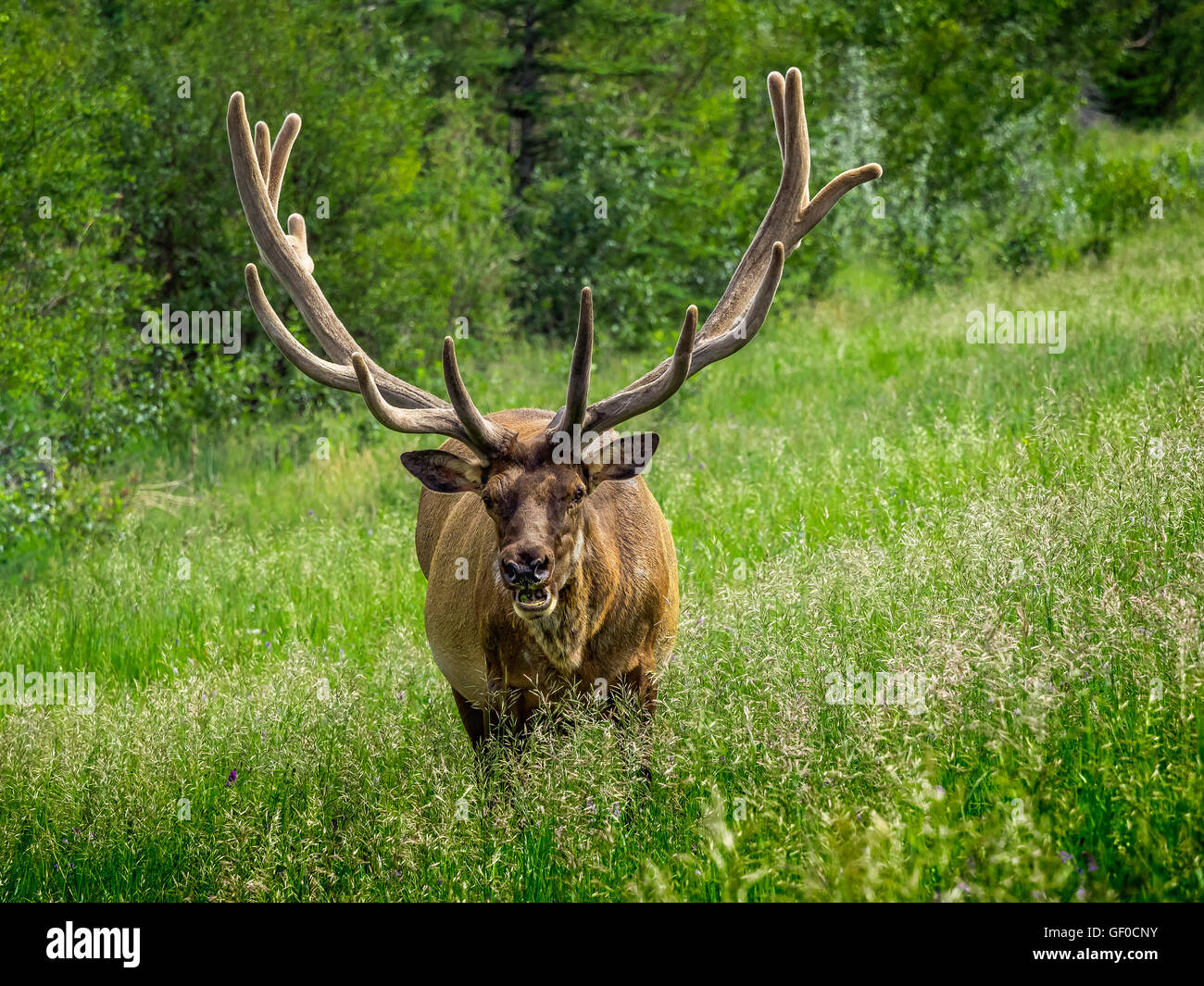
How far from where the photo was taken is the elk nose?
411 centimetres

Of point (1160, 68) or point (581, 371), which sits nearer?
point (581, 371)

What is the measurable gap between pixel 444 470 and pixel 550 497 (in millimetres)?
554

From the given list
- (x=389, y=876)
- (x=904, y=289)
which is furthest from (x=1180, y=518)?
(x=904, y=289)

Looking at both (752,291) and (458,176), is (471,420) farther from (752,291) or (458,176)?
(458,176)

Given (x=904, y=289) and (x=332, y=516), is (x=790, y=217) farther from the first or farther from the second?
(x=904, y=289)

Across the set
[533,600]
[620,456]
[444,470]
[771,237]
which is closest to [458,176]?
[771,237]

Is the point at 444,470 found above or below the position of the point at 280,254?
below

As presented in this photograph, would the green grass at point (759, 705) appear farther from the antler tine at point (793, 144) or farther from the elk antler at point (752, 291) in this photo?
the antler tine at point (793, 144)

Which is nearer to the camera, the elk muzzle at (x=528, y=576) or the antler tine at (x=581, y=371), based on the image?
the antler tine at (x=581, y=371)

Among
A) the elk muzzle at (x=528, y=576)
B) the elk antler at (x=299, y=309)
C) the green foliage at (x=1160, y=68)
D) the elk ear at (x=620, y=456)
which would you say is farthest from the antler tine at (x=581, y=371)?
the green foliage at (x=1160, y=68)

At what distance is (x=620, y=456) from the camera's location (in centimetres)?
462

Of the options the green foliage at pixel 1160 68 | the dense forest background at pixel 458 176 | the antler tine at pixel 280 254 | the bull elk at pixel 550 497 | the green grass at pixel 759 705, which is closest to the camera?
the green grass at pixel 759 705

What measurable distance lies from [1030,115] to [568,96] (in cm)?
707

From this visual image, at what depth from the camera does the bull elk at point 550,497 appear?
14.2 feet
